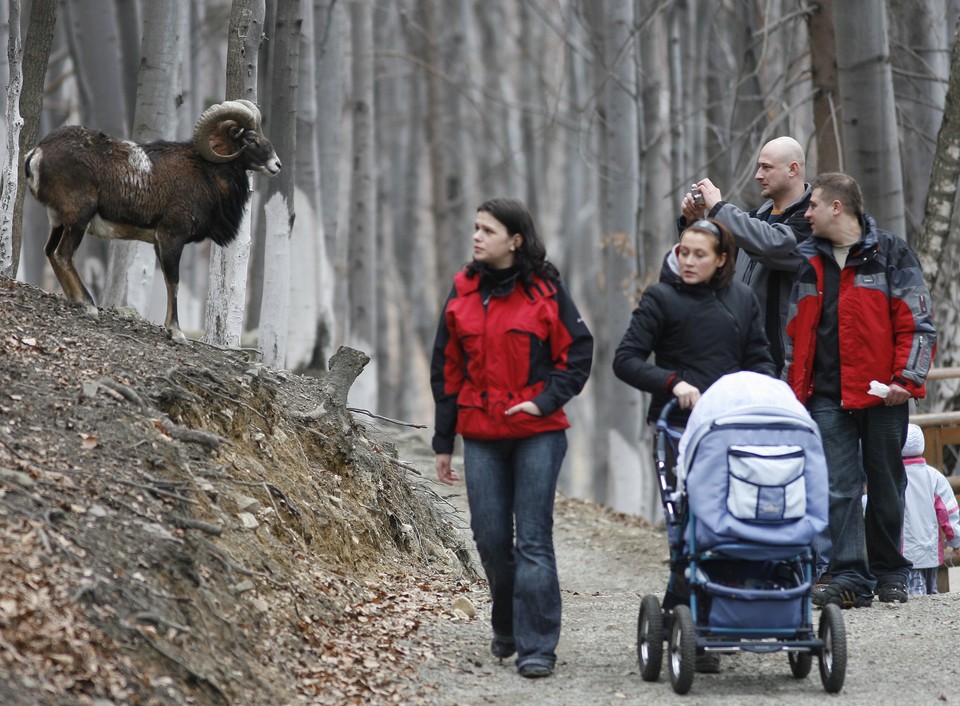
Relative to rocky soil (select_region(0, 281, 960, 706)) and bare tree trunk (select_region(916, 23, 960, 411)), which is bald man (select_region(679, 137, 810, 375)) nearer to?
rocky soil (select_region(0, 281, 960, 706))

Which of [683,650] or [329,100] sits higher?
[329,100]

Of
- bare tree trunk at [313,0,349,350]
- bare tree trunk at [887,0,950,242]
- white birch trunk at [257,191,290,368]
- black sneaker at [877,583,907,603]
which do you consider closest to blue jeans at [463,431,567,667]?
black sneaker at [877,583,907,603]

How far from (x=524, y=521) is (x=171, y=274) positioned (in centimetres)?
332

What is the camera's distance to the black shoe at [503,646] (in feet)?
20.7

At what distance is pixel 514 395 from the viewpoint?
5.96 meters

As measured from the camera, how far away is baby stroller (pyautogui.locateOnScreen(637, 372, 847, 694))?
218 inches

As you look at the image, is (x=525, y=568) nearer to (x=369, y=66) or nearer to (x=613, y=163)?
(x=613, y=163)

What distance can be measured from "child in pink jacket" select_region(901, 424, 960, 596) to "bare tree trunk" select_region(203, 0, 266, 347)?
16.2ft

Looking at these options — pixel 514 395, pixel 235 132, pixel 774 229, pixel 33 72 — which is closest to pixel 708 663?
pixel 514 395

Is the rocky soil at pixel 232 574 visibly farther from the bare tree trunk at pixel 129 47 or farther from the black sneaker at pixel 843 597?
the bare tree trunk at pixel 129 47

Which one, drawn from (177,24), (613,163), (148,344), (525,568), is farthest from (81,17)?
(525,568)

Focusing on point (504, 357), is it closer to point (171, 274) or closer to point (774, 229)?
point (774, 229)

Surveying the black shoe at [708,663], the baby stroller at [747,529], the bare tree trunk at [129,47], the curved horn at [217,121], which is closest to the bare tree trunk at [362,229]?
the bare tree trunk at [129,47]

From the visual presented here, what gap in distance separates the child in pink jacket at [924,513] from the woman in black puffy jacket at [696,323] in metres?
2.94
